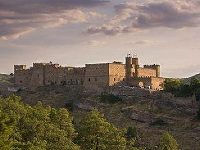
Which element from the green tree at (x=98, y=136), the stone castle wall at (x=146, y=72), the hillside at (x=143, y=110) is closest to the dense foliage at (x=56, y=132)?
the green tree at (x=98, y=136)

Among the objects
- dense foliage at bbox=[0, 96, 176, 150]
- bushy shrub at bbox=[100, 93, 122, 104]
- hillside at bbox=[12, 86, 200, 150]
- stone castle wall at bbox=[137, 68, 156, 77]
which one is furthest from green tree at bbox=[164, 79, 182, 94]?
dense foliage at bbox=[0, 96, 176, 150]

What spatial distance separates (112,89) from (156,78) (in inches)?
384

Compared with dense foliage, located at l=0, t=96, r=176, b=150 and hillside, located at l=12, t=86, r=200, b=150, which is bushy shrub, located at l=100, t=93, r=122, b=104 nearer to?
hillside, located at l=12, t=86, r=200, b=150

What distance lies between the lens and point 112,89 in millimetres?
94625

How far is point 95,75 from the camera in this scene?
317ft

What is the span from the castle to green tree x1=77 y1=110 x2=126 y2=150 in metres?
38.7

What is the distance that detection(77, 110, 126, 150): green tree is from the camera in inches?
2116

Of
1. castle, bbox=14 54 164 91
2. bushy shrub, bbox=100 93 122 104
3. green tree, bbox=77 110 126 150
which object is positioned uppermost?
castle, bbox=14 54 164 91

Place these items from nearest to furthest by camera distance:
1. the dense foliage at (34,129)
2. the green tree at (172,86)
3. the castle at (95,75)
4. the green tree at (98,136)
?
the dense foliage at (34,129) < the green tree at (98,136) < the green tree at (172,86) < the castle at (95,75)

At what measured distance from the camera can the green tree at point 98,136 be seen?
2116 inches

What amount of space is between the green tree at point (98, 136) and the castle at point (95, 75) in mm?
38748

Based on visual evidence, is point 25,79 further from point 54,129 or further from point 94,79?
point 54,129

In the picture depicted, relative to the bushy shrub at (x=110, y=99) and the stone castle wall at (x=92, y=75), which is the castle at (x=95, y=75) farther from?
the bushy shrub at (x=110, y=99)

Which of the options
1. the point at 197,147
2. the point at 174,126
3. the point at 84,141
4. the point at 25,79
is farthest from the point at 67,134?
the point at 25,79
